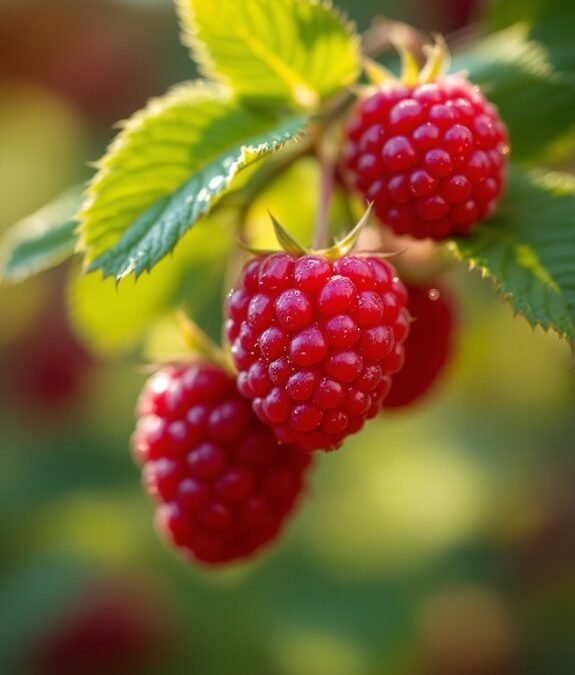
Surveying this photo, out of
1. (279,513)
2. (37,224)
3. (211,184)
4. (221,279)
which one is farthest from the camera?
(221,279)

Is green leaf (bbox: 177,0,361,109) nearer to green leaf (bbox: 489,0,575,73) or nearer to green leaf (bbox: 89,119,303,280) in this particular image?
green leaf (bbox: 89,119,303,280)

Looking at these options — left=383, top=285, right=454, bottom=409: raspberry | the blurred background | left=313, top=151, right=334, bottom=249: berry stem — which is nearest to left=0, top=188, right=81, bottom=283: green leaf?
left=313, top=151, right=334, bottom=249: berry stem

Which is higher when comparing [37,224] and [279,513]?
[37,224]

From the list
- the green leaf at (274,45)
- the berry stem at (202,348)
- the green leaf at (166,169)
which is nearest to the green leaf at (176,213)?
the green leaf at (166,169)

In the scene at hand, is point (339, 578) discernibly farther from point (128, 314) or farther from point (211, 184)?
point (211, 184)

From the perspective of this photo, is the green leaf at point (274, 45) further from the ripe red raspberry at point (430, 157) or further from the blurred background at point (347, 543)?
the blurred background at point (347, 543)

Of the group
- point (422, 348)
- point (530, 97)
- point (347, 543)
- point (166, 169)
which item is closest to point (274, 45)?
point (166, 169)

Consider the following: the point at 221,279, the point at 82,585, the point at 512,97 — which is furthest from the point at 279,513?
the point at 82,585

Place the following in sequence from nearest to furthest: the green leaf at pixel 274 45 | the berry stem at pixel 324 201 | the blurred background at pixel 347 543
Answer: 1. the berry stem at pixel 324 201
2. the green leaf at pixel 274 45
3. the blurred background at pixel 347 543
